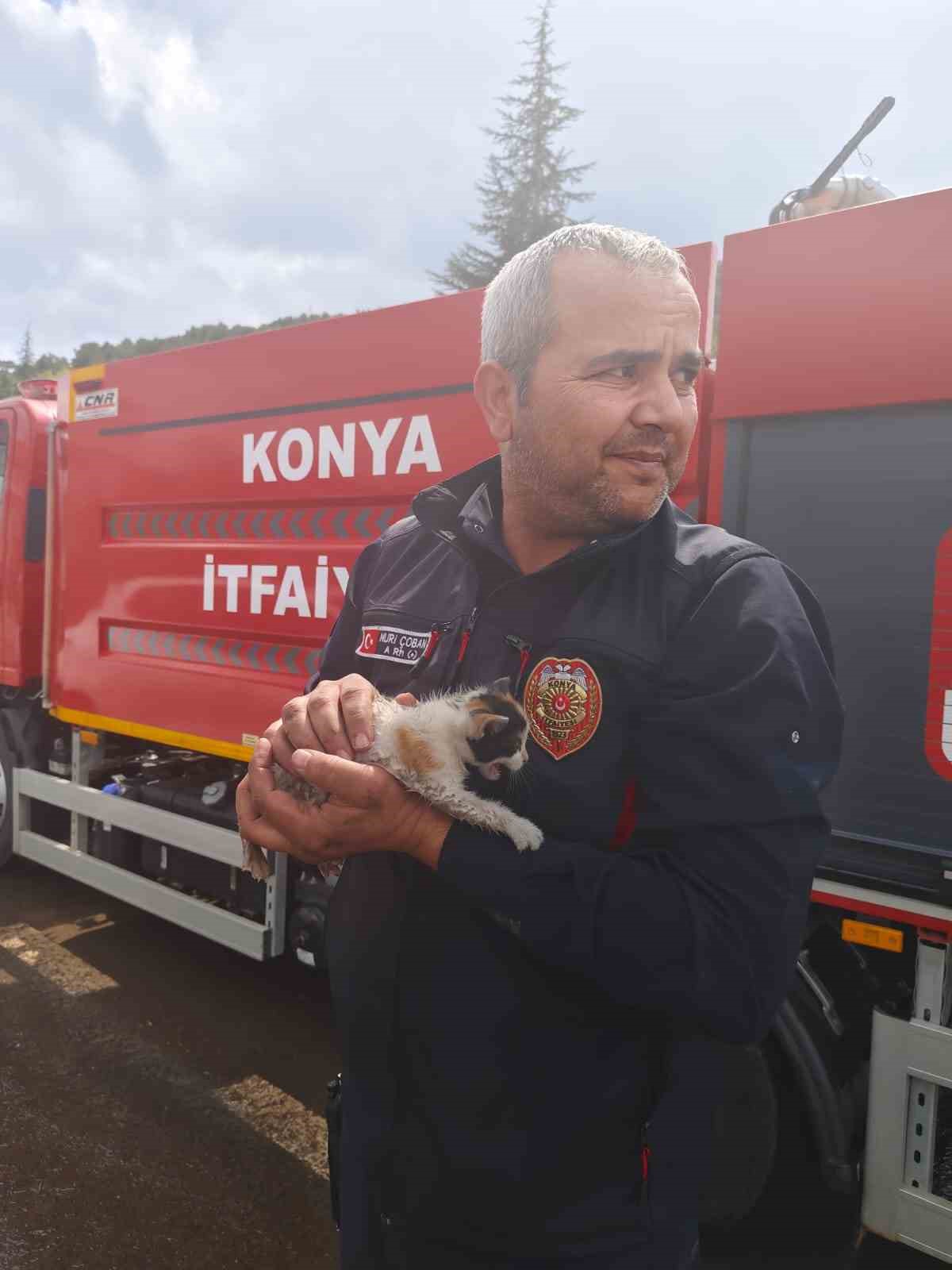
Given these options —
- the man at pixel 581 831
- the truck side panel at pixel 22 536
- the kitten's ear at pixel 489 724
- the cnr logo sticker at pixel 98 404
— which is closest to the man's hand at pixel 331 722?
the man at pixel 581 831

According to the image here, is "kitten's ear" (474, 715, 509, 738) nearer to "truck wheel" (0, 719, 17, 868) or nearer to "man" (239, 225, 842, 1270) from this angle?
"man" (239, 225, 842, 1270)

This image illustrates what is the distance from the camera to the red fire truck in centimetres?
186

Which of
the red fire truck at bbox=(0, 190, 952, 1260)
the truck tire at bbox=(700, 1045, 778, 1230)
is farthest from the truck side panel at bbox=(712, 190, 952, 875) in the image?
the truck tire at bbox=(700, 1045, 778, 1230)

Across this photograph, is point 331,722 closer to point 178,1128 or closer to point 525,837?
point 525,837

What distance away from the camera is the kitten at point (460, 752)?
993 millimetres

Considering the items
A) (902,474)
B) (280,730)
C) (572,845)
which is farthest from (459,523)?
(902,474)

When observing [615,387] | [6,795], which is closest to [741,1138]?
[615,387]

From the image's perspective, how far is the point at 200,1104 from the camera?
2965 millimetres

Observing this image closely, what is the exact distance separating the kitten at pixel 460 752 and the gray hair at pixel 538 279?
47 cm

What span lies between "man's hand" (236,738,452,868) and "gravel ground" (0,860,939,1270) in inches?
74.9

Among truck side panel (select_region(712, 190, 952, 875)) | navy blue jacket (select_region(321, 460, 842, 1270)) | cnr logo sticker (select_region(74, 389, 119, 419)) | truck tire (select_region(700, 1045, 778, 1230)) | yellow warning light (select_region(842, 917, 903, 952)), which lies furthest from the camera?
cnr logo sticker (select_region(74, 389, 119, 419))

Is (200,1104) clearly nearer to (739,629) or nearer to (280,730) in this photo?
(280,730)

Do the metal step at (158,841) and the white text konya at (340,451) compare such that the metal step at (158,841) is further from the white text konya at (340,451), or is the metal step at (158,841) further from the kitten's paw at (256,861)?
the kitten's paw at (256,861)

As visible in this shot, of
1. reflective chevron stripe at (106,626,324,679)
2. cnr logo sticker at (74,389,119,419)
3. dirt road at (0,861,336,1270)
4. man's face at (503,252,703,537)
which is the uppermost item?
cnr logo sticker at (74,389,119,419)
